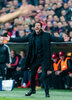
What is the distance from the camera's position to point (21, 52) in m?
14.2

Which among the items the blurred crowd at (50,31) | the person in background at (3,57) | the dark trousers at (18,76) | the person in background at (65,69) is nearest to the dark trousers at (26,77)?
the blurred crowd at (50,31)

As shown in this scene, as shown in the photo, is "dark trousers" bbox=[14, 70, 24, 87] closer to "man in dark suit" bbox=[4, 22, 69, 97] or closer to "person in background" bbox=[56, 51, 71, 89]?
"person in background" bbox=[56, 51, 71, 89]

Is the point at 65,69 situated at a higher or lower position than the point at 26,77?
higher

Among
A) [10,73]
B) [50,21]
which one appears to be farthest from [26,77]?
[50,21]

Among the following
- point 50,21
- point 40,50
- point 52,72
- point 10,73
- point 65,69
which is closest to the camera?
point 40,50

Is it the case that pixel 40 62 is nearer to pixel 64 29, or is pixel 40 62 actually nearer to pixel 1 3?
pixel 64 29

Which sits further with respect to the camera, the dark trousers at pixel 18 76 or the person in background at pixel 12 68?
the person in background at pixel 12 68

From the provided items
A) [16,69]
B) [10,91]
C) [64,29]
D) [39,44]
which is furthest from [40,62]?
[64,29]

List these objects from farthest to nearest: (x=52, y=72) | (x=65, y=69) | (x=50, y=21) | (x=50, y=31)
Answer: (x=50, y=21) < (x=50, y=31) < (x=52, y=72) < (x=65, y=69)

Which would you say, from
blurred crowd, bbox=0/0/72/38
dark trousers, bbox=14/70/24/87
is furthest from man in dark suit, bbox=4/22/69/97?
blurred crowd, bbox=0/0/72/38

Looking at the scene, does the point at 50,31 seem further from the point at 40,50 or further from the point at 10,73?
the point at 40,50

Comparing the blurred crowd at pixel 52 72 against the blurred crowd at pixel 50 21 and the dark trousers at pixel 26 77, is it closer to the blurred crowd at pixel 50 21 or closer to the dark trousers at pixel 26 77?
the dark trousers at pixel 26 77

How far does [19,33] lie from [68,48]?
107 inches

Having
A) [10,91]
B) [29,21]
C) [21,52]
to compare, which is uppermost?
[29,21]
